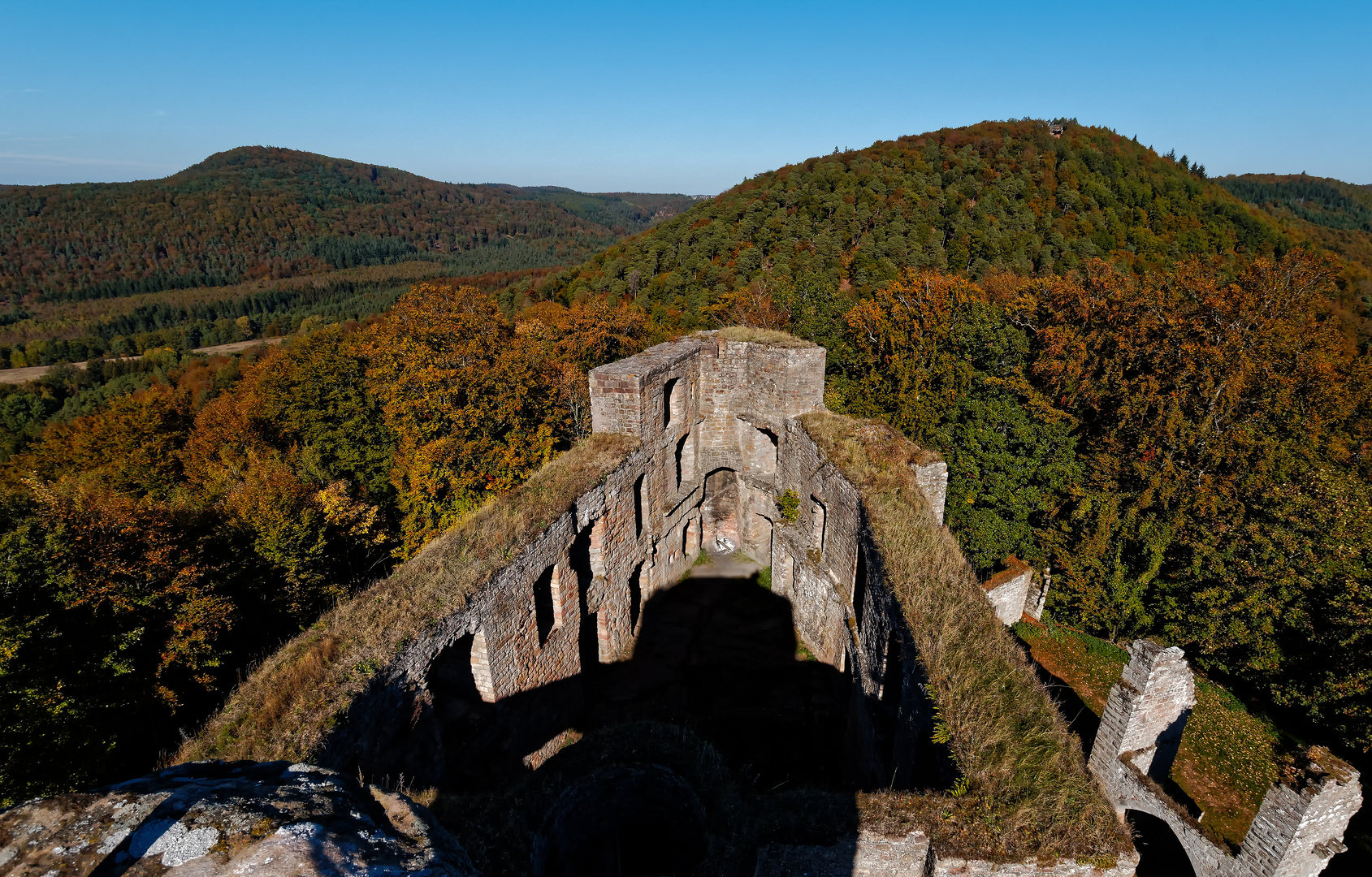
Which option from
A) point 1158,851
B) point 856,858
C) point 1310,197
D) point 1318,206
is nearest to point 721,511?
point 1158,851

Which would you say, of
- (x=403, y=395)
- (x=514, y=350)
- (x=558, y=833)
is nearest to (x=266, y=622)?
(x=403, y=395)

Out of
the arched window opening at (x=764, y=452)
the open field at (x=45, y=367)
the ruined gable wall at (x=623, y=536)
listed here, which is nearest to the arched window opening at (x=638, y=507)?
the ruined gable wall at (x=623, y=536)

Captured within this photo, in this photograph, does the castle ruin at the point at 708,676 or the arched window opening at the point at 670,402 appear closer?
the castle ruin at the point at 708,676

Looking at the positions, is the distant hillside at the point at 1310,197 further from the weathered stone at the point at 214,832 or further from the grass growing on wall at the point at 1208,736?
the weathered stone at the point at 214,832

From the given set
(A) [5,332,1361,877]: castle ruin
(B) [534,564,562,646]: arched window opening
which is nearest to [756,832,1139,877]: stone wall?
(A) [5,332,1361,877]: castle ruin

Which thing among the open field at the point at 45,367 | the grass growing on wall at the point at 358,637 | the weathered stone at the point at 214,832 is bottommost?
the open field at the point at 45,367

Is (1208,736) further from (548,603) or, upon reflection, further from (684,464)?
(548,603)

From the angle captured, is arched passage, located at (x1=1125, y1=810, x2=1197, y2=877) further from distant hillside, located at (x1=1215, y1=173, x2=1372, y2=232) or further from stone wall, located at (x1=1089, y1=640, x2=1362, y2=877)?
distant hillside, located at (x1=1215, y1=173, x2=1372, y2=232)
